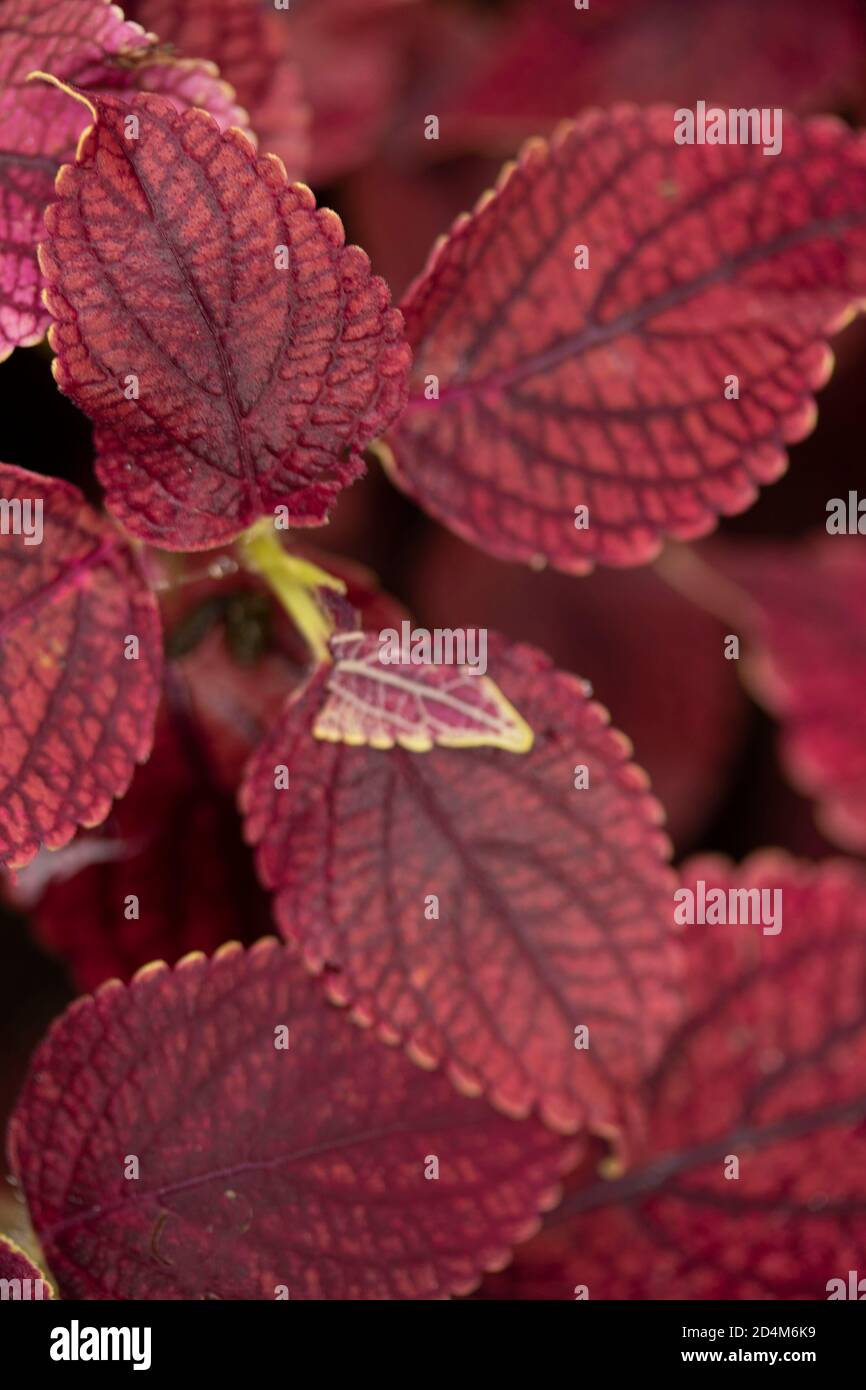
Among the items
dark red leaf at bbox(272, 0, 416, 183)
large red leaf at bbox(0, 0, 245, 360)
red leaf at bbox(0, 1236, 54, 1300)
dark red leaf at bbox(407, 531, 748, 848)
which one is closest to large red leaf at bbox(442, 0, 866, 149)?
dark red leaf at bbox(272, 0, 416, 183)

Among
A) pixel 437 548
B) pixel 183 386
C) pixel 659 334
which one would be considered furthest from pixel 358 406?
pixel 437 548

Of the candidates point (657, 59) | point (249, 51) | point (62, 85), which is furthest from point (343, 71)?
point (62, 85)

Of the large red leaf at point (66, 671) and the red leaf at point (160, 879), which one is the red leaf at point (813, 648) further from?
the large red leaf at point (66, 671)

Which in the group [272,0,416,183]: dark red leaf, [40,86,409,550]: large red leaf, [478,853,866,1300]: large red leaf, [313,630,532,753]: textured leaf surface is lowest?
[478,853,866,1300]: large red leaf

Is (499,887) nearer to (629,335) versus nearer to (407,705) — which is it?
Answer: (407,705)

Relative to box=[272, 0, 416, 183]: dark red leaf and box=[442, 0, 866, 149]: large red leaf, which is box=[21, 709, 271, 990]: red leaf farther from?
box=[442, 0, 866, 149]: large red leaf

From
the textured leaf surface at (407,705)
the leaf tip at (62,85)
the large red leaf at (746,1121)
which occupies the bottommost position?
the large red leaf at (746,1121)

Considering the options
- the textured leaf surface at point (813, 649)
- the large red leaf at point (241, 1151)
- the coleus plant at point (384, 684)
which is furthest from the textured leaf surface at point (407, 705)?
the textured leaf surface at point (813, 649)
